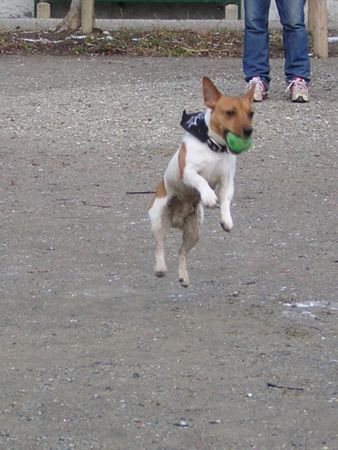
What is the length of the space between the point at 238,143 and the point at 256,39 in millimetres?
5051

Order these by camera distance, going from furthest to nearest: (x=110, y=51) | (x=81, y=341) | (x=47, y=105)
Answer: (x=110, y=51), (x=47, y=105), (x=81, y=341)

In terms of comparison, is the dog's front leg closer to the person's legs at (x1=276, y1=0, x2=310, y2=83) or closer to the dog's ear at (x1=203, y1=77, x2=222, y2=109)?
the dog's ear at (x1=203, y1=77, x2=222, y2=109)

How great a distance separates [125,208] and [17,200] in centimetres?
77

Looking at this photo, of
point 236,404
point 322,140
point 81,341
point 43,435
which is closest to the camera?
point 43,435

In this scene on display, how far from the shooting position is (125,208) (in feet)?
28.3

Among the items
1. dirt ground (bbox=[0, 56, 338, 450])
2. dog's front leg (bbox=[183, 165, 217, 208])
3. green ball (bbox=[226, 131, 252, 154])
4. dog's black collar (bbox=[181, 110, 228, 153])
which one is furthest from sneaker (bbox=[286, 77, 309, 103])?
green ball (bbox=[226, 131, 252, 154])

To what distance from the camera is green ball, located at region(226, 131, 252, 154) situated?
5973 millimetres

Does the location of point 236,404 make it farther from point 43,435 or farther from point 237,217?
point 237,217

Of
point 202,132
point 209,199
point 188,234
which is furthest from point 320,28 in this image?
point 209,199

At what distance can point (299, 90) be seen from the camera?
11031 millimetres

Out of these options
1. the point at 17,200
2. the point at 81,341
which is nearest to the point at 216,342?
the point at 81,341

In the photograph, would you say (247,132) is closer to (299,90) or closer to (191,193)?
(191,193)

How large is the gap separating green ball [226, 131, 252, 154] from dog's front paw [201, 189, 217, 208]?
0.76 ft

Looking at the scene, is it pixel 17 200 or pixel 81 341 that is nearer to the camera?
pixel 81 341
